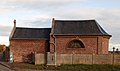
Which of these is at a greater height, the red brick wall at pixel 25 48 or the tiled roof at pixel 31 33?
the tiled roof at pixel 31 33

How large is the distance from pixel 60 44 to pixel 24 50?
22.7 ft

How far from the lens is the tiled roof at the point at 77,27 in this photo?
150 feet

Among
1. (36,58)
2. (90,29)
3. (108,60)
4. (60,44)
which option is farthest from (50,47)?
(108,60)

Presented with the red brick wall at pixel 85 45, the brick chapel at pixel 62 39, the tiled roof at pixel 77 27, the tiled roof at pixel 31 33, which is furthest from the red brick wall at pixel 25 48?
the tiled roof at pixel 77 27

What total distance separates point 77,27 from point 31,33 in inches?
351

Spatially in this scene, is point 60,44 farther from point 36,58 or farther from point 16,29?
point 16,29

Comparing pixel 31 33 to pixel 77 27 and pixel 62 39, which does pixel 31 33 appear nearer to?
pixel 62 39

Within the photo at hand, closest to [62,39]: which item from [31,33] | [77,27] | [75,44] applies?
[75,44]

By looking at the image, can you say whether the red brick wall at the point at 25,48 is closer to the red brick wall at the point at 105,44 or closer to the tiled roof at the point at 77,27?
the tiled roof at the point at 77,27

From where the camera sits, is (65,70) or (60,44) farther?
(60,44)

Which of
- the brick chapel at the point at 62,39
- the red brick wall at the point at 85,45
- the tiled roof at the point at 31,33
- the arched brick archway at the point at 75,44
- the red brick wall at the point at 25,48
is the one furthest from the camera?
the tiled roof at the point at 31,33

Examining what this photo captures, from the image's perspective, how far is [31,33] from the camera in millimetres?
49812

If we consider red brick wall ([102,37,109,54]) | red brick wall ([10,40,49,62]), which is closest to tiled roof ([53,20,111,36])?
red brick wall ([102,37,109,54])

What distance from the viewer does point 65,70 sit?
115ft
